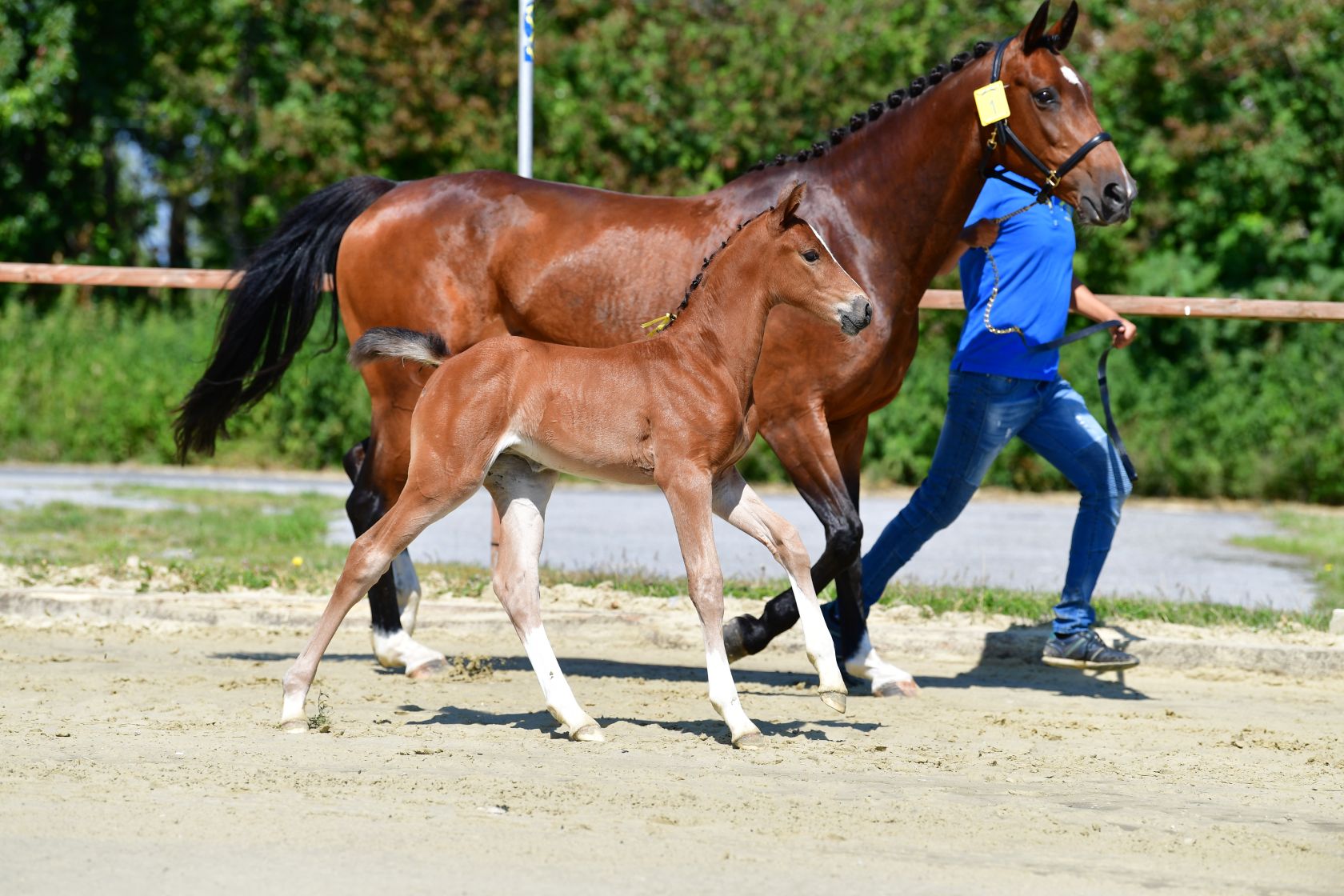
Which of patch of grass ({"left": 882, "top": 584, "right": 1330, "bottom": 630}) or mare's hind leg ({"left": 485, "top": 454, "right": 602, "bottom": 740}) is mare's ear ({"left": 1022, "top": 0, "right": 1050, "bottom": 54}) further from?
patch of grass ({"left": 882, "top": 584, "right": 1330, "bottom": 630})

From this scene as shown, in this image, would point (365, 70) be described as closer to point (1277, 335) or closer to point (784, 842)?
point (1277, 335)

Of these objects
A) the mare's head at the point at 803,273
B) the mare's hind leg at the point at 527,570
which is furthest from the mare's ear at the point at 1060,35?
the mare's hind leg at the point at 527,570

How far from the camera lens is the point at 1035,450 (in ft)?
22.2

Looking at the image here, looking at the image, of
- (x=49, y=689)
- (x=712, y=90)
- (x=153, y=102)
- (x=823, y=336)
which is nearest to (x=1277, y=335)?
(x=712, y=90)

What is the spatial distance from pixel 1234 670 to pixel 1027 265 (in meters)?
2.29

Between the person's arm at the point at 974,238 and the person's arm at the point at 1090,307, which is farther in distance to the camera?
the person's arm at the point at 1090,307

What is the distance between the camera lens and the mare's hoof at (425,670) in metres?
6.70

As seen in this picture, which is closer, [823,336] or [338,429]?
[823,336]

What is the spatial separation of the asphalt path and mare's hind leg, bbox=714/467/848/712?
2901 millimetres

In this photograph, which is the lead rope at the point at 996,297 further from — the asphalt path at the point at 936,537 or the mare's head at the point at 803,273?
the asphalt path at the point at 936,537

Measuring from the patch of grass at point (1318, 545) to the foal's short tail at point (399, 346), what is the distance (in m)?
5.27

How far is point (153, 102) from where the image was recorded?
2470 cm

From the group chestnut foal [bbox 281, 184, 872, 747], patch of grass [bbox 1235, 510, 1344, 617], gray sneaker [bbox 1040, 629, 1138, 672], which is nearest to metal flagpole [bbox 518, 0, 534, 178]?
chestnut foal [bbox 281, 184, 872, 747]

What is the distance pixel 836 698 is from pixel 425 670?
223 centimetres
